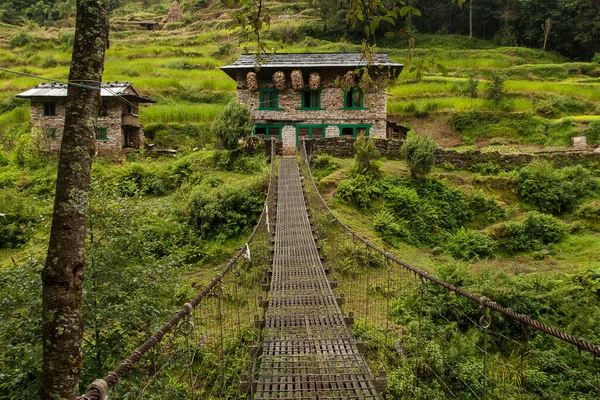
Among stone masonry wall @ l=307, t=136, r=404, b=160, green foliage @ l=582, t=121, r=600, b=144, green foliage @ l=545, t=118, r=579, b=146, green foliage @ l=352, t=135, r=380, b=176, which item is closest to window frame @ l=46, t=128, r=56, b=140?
stone masonry wall @ l=307, t=136, r=404, b=160

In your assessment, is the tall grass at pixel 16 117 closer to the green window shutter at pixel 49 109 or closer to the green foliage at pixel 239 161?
the green window shutter at pixel 49 109

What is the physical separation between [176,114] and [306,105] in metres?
8.31

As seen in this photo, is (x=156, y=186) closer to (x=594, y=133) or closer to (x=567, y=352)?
(x=567, y=352)

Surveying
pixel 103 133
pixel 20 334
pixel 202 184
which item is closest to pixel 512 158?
pixel 202 184

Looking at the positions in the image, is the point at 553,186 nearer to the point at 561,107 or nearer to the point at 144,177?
the point at 561,107

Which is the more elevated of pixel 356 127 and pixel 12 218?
pixel 356 127

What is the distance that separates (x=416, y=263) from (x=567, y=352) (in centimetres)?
351

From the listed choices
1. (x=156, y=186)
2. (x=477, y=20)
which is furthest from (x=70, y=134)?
(x=477, y=20)

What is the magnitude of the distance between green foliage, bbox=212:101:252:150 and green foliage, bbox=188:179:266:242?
399 cm

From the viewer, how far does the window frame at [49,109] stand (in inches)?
704

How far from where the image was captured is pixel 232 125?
15.0 m

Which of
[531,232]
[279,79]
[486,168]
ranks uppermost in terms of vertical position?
Result: [279,79]

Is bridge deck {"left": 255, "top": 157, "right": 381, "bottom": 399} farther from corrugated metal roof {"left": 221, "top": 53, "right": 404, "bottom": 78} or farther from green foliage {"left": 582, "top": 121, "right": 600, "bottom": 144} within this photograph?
green foliage {"left": 582, "top": 121, "right": 600, "bottom": 144}

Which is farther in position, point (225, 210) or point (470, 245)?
point (225, 210)
